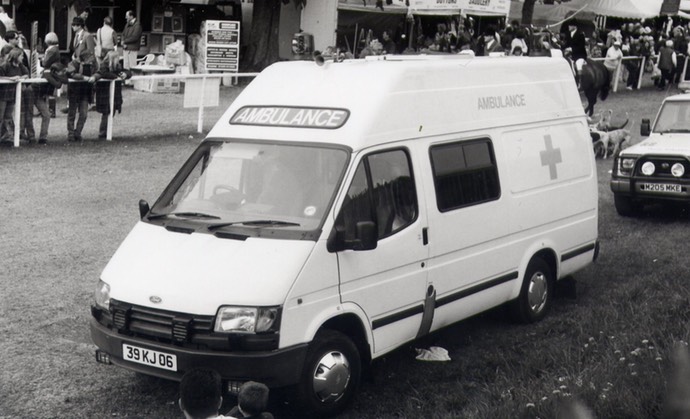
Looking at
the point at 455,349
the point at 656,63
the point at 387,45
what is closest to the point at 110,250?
the point at 455,349

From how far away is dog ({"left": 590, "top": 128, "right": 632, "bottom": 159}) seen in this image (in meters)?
19.4

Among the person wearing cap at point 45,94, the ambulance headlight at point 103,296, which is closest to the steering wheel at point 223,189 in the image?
the ambulance headlight at point 103,296

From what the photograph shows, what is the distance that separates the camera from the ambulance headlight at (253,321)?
19.2 feet

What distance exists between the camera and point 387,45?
33438mm

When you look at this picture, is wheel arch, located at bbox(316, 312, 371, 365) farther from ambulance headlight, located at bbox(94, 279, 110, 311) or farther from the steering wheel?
ambulance headlight, located at bbox(94, 279, 110, 311)

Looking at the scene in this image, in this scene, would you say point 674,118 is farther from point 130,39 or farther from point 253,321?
point 130,39

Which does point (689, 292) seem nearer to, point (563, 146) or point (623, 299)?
point (623, 299)

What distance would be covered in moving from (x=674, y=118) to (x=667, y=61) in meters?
21.7

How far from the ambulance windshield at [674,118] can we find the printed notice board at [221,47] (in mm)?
14208

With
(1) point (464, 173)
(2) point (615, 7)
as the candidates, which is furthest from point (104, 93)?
(2) point (615, 7)

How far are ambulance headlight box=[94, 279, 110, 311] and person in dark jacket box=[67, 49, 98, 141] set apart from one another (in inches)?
452

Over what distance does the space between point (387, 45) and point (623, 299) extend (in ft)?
82.9

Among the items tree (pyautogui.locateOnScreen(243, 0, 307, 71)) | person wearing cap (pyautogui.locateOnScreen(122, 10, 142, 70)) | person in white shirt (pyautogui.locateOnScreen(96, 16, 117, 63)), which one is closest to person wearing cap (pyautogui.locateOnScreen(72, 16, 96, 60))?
person in white shirt (pyautogui.locateOnScreen(96, 16, 117, 63))

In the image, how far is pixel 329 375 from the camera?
619cm
